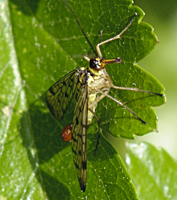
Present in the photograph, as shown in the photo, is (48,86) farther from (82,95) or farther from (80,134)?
(80,134)

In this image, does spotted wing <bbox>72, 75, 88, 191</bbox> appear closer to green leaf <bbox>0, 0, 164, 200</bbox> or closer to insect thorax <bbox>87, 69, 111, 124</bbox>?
insect thorax <bbox>87, 69, 111, 124</bbox>

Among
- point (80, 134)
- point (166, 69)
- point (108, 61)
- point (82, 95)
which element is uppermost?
point (108, 61)

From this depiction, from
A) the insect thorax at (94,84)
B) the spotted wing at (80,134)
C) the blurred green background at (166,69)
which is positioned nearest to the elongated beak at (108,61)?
the insect thorax at (94,84)

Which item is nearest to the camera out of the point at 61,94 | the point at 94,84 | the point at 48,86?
the point at 94,84

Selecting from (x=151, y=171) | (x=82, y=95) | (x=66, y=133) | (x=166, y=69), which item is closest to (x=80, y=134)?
(x=66, y=133)

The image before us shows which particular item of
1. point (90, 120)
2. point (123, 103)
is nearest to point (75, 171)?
point (90, 120)

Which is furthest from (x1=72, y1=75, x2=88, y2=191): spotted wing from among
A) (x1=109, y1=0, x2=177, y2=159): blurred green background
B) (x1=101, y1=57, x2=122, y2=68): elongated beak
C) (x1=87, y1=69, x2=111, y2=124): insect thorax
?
(x1=109, y1=0, x2=177, y2=159): blurred green background

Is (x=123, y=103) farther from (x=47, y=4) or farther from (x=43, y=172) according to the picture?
(x=47, y=4)
